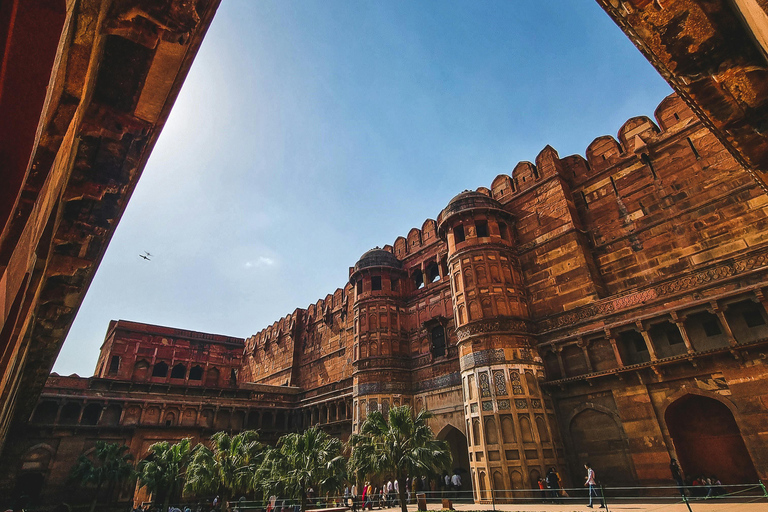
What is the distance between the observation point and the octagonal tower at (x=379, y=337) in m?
21.1

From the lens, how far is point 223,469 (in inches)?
650

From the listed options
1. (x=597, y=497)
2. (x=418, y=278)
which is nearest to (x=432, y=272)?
(x=418, y=278)

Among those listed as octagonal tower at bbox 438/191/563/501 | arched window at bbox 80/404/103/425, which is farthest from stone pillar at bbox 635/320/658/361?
arched window at bbox 80/404/103/425

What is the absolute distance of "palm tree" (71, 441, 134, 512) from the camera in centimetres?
2033

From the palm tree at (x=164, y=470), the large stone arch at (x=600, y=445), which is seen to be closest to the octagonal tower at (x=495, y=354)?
the large stone arch at (x=600, y=445)

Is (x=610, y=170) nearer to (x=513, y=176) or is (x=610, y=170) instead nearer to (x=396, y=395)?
(x=513, y=176)

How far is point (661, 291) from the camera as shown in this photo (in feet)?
45.2

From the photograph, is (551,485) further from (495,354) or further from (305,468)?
(305,468)

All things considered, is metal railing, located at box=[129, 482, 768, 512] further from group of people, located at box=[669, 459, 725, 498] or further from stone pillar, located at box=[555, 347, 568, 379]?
stone pillar, located at box=[555, 347, 568, 379]

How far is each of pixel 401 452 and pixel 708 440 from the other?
31.4 feet

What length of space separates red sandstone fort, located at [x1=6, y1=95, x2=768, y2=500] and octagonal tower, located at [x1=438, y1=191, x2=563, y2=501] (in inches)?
2.7

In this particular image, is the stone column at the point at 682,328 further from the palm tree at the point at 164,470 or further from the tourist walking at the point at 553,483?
the palm tree at the point at 164,470

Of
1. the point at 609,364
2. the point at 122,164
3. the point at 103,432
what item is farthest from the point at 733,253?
the point at 103,432

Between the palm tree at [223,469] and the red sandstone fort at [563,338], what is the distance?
6254 mm
